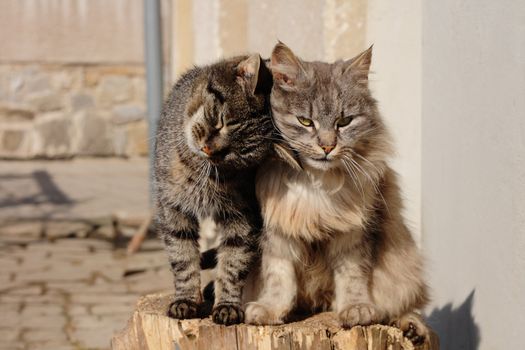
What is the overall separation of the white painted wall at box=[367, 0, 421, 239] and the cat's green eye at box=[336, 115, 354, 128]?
146cm

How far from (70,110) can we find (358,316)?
8484 millimetres

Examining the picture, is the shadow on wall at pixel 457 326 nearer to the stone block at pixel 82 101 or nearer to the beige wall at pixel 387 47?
the beige wall at pixel 387 47

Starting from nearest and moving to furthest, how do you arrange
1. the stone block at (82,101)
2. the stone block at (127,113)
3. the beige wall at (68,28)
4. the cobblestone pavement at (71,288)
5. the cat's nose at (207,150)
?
the cat's nose at (207,150)
the cobblestone pavement at (71,288)
the beige wall at (68,28)
the stone block at (82,101)
the stone block at (127,113)

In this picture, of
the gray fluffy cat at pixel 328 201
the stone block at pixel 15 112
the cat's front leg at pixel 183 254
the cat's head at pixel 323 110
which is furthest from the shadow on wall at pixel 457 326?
the stone block at pixel 15 112

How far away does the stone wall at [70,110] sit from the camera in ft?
35.2

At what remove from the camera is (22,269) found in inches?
275

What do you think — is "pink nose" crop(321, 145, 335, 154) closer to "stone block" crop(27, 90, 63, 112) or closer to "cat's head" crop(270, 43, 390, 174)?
"cat's head" crop(270, 43, 390, 174)

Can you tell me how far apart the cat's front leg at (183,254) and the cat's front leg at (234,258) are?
98 millimetres

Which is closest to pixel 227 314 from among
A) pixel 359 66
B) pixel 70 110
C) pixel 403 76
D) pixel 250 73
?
pixel 250 73

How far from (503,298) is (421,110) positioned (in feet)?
4.52

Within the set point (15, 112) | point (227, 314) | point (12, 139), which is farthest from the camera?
point (15, 112)

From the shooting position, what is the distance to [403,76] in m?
4.43

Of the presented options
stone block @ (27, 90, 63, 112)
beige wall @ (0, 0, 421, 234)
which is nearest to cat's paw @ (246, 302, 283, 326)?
beige wall @ (0, 0, 421, 234)

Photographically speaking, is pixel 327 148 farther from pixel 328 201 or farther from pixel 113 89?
pixel 113 89
